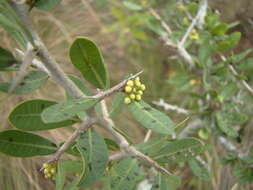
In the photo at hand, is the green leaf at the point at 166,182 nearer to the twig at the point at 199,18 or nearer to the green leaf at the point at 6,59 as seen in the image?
the green leaf at the point at 6,59

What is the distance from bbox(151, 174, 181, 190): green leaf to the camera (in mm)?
803

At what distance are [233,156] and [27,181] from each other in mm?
1393

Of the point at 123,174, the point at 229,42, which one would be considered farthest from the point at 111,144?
the point at 229,42

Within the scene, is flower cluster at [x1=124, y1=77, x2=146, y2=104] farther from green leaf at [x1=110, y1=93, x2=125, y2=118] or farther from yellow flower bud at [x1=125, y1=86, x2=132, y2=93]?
green leaf at [x1=110, y1=93, x2=125, y2=118]

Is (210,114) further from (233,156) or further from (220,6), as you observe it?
(220,6)

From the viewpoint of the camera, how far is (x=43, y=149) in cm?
79

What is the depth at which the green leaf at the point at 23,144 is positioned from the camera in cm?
75

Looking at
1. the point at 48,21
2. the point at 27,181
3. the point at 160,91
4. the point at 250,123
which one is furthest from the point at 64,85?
the point at 160,91

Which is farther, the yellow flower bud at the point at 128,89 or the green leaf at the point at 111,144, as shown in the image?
the green leaf at the point at 111,144

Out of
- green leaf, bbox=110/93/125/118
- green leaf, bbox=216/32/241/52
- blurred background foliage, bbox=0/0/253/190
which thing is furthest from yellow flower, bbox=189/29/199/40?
green leaf, bbox=110/93/125/118

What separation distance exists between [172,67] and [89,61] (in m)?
2.58

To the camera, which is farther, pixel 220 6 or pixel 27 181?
pixel 220 6

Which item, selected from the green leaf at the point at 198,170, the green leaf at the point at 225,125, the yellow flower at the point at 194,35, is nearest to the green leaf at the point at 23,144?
the green leaf at the point at 198,170

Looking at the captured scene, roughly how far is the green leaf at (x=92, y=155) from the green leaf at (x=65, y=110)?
0.37 feet
